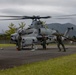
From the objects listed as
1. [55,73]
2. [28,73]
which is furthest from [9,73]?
[55,73]

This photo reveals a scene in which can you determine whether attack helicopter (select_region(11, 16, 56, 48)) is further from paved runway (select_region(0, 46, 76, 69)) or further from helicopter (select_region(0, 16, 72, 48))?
paved runway (select_region(0, 46, 76, 69))

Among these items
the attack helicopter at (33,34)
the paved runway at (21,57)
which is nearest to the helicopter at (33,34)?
the attack helicopter at (33,34)

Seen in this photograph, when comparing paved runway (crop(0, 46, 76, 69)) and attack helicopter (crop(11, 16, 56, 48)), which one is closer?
paved runway (crop(0, 46, 76, 69))

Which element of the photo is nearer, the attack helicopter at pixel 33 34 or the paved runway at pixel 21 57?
the paved runway at pixel 21 57

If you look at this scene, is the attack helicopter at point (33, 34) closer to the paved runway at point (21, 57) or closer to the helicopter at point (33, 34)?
the helicopter at point (33, 34)

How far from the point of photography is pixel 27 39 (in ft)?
134

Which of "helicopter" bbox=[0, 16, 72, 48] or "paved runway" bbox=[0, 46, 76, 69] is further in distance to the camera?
"helicopter" bbox=[0, 16, 72, 48]

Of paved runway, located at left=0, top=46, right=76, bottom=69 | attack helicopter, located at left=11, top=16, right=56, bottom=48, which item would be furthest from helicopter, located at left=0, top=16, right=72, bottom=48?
paved runway, located at left=0, top=46, right=76, bottom=69

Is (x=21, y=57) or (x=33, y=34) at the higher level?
(x=21, y=57)

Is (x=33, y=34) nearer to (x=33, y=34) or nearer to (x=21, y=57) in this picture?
(x=33, y=34)

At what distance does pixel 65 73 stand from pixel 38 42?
1179 inches

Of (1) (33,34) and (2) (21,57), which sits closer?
(2) (21,57)

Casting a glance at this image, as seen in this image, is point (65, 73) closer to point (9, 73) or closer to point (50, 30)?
point (9, 73)

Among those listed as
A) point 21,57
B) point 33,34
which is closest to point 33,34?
point 33,34
